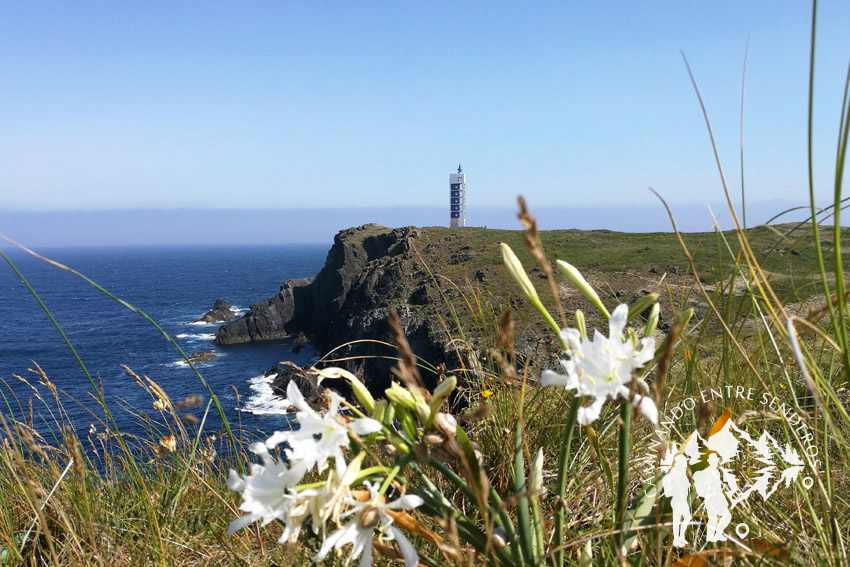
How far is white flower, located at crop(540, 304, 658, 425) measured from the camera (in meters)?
0.78

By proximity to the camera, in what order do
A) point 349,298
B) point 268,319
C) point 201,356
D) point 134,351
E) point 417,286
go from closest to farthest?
point 417,286 → point 201,356 → point 134,351 → point 349,298 → point 268,319

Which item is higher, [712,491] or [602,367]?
[602,367]

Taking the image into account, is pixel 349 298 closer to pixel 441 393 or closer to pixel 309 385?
pixel 309 385

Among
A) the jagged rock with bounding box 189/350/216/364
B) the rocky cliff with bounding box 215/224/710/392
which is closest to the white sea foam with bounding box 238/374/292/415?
the rocky cliff with bounding box 215/224/710/392

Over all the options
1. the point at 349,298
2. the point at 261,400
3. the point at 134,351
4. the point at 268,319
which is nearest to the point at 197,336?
the point at 268,319

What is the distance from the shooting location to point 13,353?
3966 centimetres

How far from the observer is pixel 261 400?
24.5 metres

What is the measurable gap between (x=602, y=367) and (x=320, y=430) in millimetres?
430

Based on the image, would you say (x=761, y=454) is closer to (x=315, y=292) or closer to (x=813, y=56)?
(x=813, y=56)

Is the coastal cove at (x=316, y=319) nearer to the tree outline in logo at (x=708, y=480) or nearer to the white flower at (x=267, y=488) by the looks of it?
the tree outline in logo at (x=708, y=480)

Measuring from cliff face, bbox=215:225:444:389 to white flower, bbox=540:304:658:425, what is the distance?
1022 inches

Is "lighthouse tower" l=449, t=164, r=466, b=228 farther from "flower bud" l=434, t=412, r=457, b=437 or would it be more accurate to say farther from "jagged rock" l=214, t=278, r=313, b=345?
"flower bud" l=434, t=412, r=457, b=437

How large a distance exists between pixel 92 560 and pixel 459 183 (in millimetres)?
70381

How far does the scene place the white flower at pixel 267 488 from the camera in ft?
2.62
